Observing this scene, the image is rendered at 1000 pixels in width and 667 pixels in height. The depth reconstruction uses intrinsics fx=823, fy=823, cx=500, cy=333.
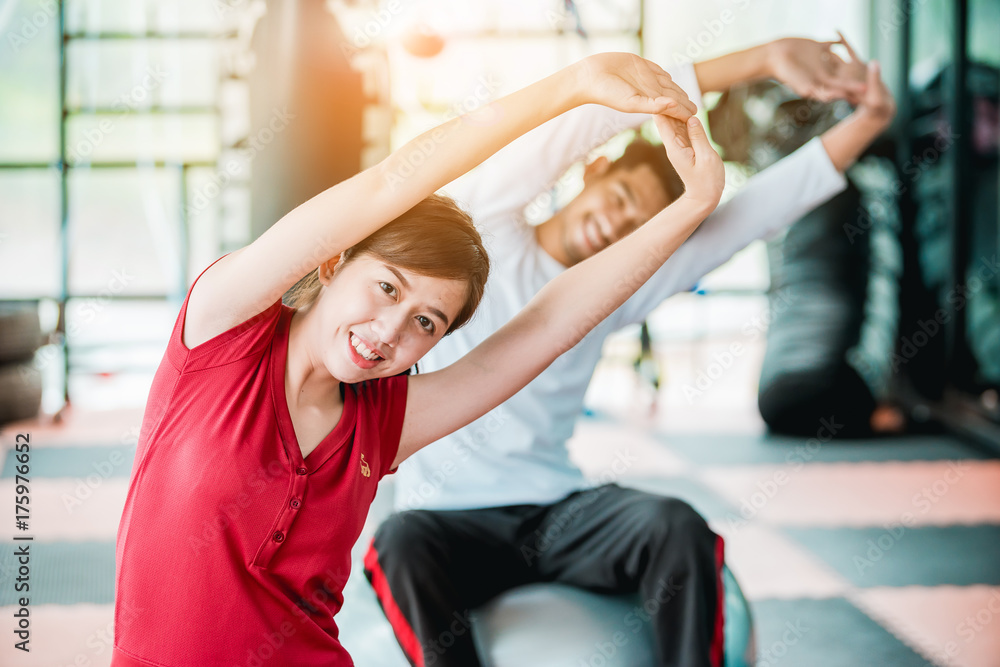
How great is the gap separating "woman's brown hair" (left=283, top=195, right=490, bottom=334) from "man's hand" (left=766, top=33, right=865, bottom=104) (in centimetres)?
51

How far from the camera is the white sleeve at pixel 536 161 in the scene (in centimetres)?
125

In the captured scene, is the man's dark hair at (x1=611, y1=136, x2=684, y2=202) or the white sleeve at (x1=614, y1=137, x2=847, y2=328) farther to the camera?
the man's dark hair at (x1=611, y1=136, x2=684, y2=202)

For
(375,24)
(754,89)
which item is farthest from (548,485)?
(754,89)

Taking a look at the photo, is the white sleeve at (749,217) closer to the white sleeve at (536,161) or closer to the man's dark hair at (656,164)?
the man's dark hair at (656,164)

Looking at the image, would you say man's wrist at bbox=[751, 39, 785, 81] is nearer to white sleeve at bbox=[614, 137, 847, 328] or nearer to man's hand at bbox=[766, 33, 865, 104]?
man's hand at bbox=[766, 33, 865, 104]

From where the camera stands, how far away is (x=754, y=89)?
421 centimetres

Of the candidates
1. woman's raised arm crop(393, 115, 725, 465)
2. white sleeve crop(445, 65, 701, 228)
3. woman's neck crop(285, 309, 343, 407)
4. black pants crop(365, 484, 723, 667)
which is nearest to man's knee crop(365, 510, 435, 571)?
black pants crop(365, 484, 723, 667)

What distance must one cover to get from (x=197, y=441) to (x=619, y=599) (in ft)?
2.42

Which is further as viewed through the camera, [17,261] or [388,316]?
[17,261]

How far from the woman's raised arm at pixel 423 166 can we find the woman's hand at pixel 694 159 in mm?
23

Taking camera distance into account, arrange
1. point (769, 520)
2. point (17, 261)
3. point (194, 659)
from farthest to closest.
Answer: point (17, 261), point (769, 520), point (194, 659)

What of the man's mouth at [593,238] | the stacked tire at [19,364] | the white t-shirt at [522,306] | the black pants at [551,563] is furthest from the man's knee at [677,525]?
the stacked tire at [19,364]

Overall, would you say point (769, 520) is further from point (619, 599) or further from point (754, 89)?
point (754, 89)

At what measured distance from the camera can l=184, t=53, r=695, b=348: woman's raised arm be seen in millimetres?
713
